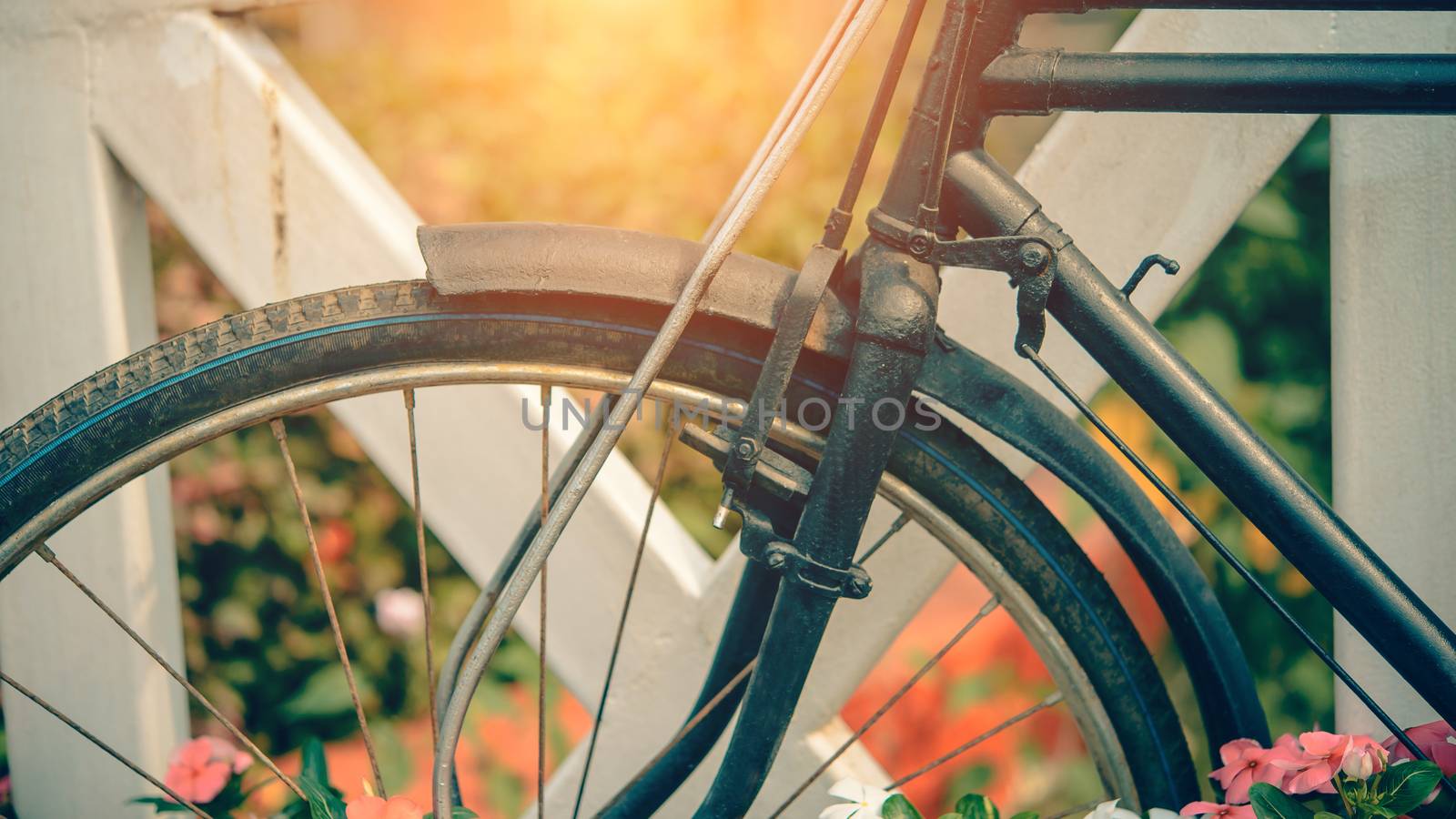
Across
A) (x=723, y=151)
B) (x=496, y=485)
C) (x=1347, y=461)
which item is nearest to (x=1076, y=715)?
(x=1347, y=461)

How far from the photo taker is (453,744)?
70cm

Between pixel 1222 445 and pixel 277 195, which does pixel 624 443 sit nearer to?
pixel 277 195

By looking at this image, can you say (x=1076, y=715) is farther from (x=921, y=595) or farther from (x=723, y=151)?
(x=723, y=151)

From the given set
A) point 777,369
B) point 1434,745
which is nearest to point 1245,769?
point 1434,745

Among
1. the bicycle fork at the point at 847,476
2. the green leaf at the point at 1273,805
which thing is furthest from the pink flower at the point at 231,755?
the green leaf at the point at 1273,805

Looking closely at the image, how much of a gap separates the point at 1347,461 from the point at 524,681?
1.14m

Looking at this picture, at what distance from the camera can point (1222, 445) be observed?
2.36ft

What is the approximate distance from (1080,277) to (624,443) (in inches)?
38.2

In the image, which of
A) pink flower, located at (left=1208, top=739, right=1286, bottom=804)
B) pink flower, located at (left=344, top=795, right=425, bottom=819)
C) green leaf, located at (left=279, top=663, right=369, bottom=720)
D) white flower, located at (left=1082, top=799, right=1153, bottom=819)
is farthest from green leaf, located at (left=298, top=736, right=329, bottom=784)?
pink flower, located at (left=1208, top=739, right=1286, bottom=804)

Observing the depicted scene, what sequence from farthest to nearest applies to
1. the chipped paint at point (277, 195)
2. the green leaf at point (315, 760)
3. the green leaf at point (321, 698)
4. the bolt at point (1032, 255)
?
the green leaf at point (321, 698) < the chipped paint at point (277, 195) < the green leaf at point (315, 760) < the bolt at point (1032, 255)

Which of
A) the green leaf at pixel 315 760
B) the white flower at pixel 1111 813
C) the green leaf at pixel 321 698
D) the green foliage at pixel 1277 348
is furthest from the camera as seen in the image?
the green leaf at pixel 321 698

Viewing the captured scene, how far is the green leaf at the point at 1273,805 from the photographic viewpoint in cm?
76

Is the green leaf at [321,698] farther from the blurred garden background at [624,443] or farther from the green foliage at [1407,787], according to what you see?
the green foliage at [1407,787]

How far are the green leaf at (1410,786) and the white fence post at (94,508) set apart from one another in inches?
50.2
